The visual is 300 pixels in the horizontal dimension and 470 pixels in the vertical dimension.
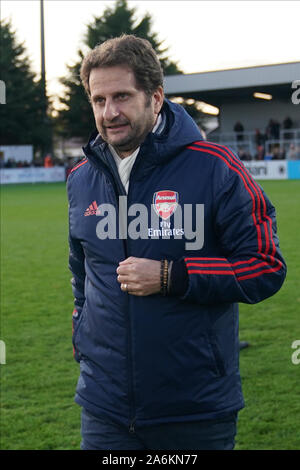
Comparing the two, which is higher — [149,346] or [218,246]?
[218,246]

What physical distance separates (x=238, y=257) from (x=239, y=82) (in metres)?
36.3

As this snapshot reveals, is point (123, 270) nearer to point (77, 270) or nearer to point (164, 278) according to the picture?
point (164, 278)

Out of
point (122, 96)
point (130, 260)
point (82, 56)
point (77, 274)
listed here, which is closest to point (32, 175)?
point (82, 56)

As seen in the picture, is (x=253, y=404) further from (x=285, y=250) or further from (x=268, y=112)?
(x=268, y=112)

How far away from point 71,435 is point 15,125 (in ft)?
146

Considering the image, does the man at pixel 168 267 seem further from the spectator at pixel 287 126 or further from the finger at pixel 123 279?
the spectator at pixel 287 126

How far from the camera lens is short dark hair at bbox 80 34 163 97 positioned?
90.8 inches

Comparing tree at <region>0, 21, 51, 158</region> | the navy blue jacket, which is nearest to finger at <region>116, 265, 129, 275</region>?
the navy blue jacket

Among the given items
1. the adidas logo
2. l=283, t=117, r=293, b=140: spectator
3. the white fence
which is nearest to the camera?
the adidas logo

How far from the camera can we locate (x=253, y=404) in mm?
4512

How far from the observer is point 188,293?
2.24 metres

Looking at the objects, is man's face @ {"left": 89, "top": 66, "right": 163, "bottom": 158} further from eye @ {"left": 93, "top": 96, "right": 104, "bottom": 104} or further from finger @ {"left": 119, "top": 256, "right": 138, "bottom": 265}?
finger @ {"left": 119, "top": 256, "right": 138, "bottom": 265}

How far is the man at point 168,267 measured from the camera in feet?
7.46

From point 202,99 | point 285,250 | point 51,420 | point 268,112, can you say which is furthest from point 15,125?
point 51,420
